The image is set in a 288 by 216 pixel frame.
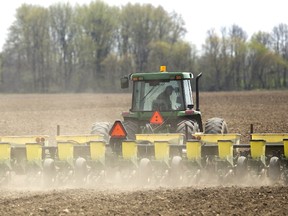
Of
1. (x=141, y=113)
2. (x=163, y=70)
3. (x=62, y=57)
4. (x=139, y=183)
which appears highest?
(x=62, y=57)

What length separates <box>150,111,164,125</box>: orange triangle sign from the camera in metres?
10.2

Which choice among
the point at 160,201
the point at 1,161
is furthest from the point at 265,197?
the point at 1,161

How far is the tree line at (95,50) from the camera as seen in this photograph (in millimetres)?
68750

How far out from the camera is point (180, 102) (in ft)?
35.7

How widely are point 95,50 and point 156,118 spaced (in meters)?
59.8

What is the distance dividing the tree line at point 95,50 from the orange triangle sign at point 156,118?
55.7 m

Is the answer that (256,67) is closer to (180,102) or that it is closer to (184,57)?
(184,57)

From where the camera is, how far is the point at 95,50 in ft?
227

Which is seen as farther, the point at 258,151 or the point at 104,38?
the point at 104,38

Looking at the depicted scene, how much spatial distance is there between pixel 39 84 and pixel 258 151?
65.4 m

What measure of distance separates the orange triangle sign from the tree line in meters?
55.7

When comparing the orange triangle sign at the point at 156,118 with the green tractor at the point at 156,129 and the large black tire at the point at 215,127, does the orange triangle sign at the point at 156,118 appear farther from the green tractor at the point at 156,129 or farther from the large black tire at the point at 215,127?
the large black tire at the point at 215,127

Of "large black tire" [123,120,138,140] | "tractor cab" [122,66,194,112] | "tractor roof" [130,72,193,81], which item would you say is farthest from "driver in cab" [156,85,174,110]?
"large black tire" [123,120,138,140]

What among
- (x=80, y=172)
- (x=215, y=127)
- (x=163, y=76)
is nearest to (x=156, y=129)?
(x=163, y=76)
